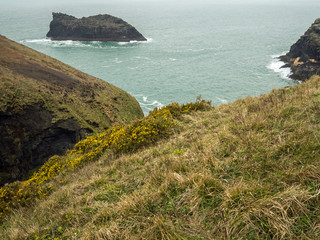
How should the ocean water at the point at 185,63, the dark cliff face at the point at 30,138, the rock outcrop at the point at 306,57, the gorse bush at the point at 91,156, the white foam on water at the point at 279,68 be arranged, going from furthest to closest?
the white foam on water at the point at 279,68 < the rock outcrop at the point at 306,57 < the ocean water at the point at 185,63 < the dark cliff face at the point at 30,138 < the gorse bush at the point at 91,156

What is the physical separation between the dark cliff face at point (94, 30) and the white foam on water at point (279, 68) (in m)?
58.2

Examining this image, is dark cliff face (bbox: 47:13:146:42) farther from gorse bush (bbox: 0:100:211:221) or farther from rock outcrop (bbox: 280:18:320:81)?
gorse bush (bbox: 0:100:211:221)

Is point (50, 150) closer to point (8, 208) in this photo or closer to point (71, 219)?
point (8, 208)

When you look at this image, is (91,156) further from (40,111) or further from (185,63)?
(185,63)

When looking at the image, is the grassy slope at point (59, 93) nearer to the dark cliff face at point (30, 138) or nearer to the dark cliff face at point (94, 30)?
the dark cliff face at point (30, 138)

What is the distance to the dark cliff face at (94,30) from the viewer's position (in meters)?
98.8

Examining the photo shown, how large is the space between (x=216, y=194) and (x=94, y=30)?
112255mm

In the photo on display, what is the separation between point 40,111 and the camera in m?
18.0

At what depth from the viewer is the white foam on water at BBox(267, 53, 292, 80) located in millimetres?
52544

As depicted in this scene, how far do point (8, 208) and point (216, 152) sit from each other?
8.04 m

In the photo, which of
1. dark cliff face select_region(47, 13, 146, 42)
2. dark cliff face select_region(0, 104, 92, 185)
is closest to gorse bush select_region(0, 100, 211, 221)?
dark cliff face select_region(0, 104, 92, 185)

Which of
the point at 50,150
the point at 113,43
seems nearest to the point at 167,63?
Result: the point at 113,43

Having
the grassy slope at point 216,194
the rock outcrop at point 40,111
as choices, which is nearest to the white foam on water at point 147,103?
the rock outcrop at point 40,111

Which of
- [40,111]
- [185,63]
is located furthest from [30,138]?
[185,63]
